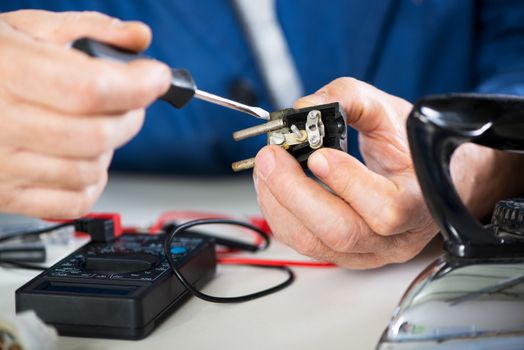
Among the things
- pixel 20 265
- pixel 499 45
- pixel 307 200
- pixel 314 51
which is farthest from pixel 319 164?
pixel 499 45

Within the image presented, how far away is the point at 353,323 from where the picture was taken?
20.7 inches

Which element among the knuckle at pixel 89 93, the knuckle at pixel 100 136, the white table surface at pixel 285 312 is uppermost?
the knuckle at pixel 89 93

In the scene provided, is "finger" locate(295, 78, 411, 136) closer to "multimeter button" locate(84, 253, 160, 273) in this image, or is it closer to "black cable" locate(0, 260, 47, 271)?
"multimeter button" locate(84, 253, 160, 273)

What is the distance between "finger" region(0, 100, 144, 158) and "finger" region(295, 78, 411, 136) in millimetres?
182

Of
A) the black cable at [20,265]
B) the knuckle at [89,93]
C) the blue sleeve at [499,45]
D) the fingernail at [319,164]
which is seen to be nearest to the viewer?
the knuckle at [89,93]

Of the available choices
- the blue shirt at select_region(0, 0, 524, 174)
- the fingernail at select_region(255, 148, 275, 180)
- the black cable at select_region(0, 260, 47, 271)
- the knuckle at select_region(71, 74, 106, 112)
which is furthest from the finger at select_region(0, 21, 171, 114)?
the blue shirt at select_region(0, 0, 524, 174)

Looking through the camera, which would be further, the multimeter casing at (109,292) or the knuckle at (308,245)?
the knuckle at (308,245)

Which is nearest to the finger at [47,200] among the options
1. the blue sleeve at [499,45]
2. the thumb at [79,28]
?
the thumb at [79,28]

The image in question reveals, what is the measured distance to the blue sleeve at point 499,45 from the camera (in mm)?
981

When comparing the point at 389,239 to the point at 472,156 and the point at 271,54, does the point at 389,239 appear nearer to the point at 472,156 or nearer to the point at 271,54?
the point at 472,156

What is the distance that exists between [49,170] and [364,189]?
0.24m

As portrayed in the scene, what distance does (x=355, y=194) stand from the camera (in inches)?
20.9

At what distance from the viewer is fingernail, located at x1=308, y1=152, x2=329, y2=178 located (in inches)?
20.7

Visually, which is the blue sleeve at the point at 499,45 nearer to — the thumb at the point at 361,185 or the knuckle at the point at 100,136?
the thumb at the point at 361,185
